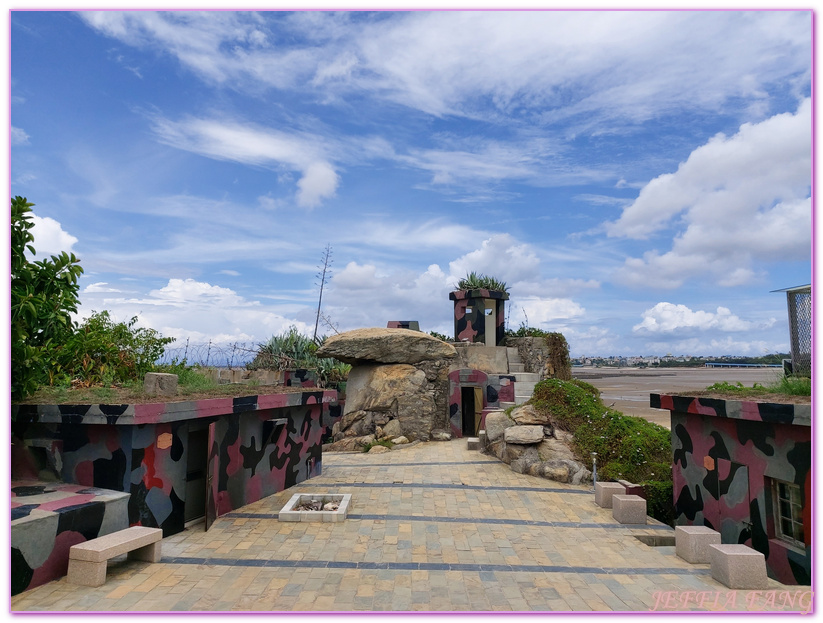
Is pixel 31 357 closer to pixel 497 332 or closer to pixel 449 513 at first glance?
pixel 449 513

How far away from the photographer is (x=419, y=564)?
683 centimetres

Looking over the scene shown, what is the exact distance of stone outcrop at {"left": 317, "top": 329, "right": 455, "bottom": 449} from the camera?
1789cm

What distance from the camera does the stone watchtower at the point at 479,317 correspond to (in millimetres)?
23547

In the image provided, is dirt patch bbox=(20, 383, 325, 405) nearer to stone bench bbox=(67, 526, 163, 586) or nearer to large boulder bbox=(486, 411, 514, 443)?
stone bench bbox=(67, 526, 163, 586)

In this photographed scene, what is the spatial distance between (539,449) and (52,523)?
33.2ft

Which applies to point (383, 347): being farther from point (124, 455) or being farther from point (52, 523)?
point (52, 523)

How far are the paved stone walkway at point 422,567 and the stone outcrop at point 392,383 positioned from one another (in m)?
7.41

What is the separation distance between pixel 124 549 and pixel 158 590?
28.5 inches

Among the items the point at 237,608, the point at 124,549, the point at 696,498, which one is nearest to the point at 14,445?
the point at 124,549

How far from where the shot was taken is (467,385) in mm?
18938

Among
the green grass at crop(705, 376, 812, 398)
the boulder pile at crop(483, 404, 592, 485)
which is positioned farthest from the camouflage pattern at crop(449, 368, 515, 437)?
the green grass at crop(705, 376, 812, 398)

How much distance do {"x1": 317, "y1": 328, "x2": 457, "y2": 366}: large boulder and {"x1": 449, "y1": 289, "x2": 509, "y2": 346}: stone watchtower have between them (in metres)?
4.58

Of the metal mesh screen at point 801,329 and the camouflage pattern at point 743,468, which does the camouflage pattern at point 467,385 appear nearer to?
the camouflage pattern at point 743,468

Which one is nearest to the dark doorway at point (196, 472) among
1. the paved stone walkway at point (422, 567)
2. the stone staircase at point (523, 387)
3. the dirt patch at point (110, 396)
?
the paved stone walkway at point (422, 567)
